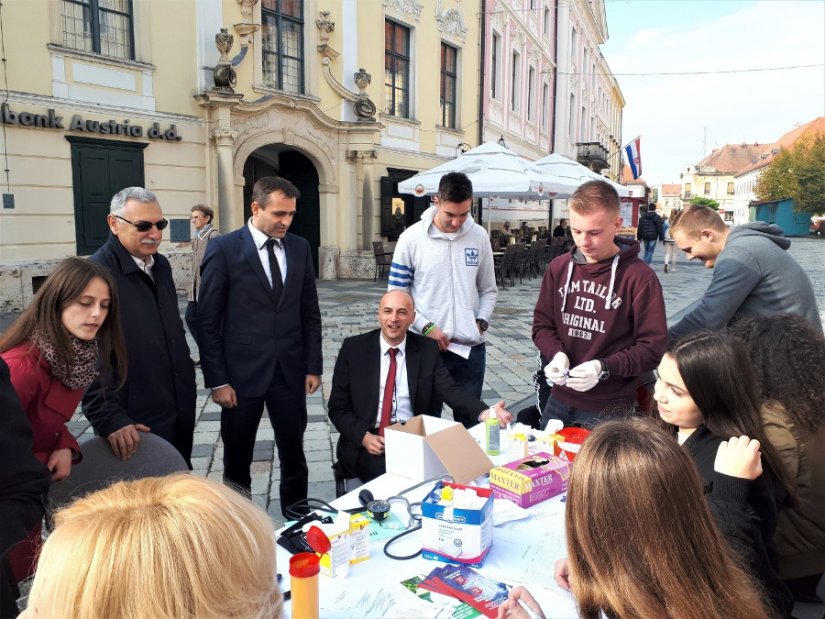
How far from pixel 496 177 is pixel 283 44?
5590 mm

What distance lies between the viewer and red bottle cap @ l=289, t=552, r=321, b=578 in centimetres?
154

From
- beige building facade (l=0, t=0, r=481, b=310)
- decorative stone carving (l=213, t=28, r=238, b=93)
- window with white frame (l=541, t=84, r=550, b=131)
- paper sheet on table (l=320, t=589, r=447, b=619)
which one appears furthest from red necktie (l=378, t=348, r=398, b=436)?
window with white frame (l=541, t=84, r=550, b=131)

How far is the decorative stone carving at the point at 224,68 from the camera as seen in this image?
441 inches

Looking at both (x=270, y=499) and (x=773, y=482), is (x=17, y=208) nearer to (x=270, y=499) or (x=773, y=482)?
(x=270, y=499)

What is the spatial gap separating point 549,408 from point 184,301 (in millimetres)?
9297

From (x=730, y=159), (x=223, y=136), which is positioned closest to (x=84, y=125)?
(x=223, y=136)

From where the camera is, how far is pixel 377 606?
5.52ft

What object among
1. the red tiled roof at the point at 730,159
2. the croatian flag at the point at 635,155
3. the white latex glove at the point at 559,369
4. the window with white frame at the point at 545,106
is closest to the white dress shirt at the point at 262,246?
the white latex glove at the point at 559,369

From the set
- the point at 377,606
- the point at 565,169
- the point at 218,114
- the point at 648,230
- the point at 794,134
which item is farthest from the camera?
the point at 794,134

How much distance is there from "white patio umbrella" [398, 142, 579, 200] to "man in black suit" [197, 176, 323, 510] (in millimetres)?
7778

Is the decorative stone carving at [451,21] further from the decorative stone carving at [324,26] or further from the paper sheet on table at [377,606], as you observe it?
the paper sheet on table at [377,606]

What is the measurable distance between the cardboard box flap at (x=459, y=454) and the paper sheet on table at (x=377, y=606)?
2.31ft

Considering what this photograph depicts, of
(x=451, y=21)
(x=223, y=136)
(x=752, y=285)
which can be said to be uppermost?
(x=451, y=21)

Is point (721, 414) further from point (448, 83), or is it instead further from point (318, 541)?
point (448, 83)
